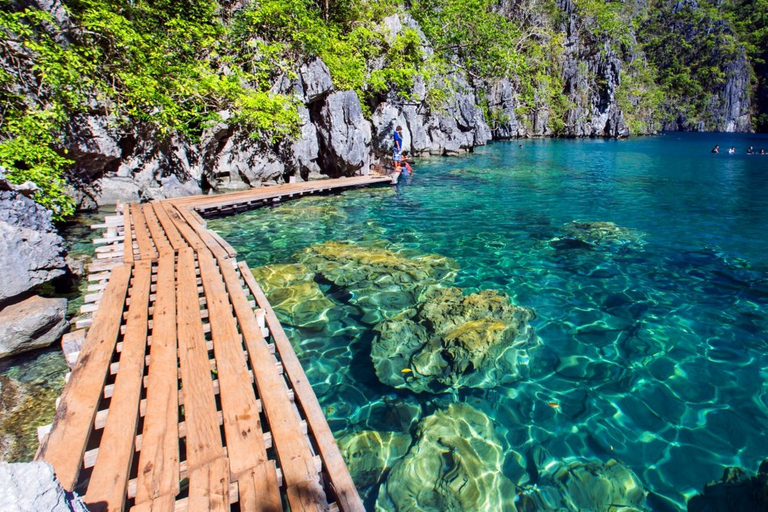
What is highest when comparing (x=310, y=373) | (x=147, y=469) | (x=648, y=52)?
(x=648, y=52)

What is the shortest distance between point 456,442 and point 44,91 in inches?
572

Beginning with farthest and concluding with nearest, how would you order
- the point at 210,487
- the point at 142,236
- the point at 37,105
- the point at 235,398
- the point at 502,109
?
the point at 502,109, the point at 37,105, the point at 142,236, the point at 235,398, the point at 210,487

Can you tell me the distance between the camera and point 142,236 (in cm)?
858

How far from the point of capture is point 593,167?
27469 mm

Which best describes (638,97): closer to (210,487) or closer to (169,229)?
(169,229)

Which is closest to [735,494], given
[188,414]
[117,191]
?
[188,414]

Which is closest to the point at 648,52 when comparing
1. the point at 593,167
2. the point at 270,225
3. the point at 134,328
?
the point at 593,167

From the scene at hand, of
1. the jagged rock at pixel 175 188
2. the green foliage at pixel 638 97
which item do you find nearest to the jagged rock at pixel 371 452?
the jagged rock at pixel 175 188

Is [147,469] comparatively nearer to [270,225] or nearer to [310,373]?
[310,373]

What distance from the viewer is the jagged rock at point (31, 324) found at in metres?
5.59

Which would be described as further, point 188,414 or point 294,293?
point 294,293

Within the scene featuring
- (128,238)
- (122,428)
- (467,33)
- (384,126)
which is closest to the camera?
(122,428)

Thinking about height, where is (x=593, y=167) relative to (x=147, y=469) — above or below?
above

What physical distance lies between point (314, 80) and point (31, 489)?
1948 cm
